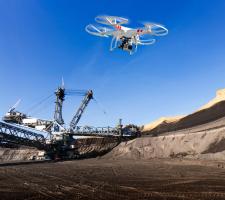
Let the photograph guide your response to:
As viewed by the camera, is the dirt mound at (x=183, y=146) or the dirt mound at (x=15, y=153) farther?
the dirt mound at (x=15, y=153)

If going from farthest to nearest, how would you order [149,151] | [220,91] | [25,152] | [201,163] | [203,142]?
[25,152]
[220,91]
[149,151]
[203,142]
[201,163]

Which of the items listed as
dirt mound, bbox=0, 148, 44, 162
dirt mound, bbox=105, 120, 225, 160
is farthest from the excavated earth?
dirt mound, bbox=0, 148, 44, 162

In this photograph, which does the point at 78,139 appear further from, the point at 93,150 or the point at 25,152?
the point at 25,152

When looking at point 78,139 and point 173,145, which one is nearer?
point 173,145

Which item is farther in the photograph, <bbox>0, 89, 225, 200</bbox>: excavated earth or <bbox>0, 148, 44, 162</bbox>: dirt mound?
<bbox>0, 148, 44, 162</bbox>: dirt mound

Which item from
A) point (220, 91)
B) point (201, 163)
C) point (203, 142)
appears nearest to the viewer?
point (201, 163)

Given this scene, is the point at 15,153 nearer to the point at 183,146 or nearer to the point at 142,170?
the point at 183,146

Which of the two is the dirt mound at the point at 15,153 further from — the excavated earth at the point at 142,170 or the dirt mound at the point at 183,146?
the dirt mound at the point at 183,146

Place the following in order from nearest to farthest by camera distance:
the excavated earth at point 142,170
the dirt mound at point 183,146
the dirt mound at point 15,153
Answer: the excavated earth at point 142,170, the dirt mound at point 183,146, the dirt mound at point 15,153

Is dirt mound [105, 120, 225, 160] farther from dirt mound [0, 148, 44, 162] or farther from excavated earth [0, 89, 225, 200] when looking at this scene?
dirt mound [0, 148, 44, 162]

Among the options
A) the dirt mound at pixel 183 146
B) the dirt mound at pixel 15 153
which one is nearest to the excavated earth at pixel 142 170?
the dirt mound at pixel 183 146

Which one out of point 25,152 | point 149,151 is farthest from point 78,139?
point 149,151
